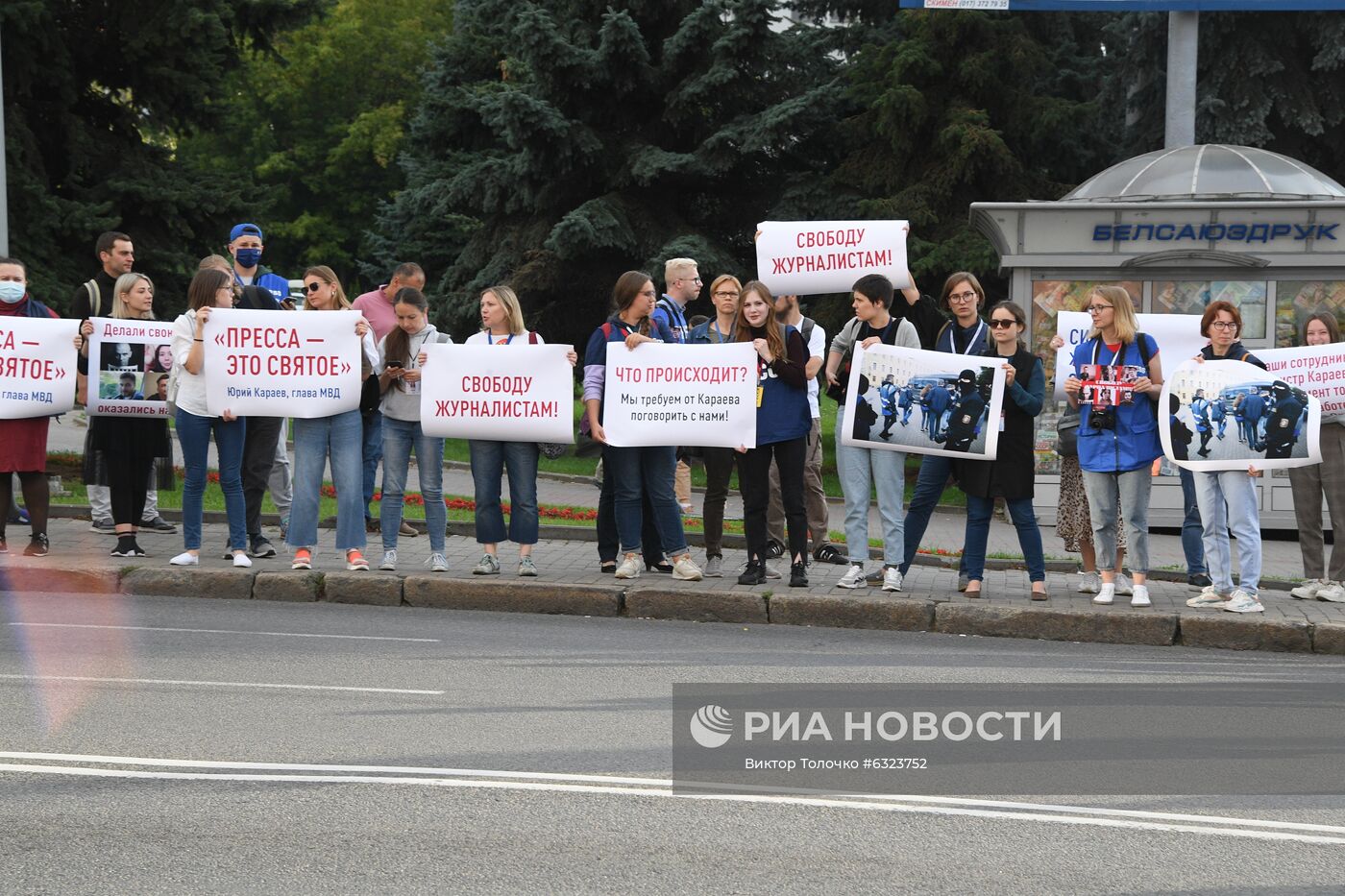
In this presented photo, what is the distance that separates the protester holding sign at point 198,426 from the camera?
11477 millimetres

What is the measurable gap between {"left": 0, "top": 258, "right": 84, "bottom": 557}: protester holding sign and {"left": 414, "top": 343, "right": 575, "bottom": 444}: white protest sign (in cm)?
285

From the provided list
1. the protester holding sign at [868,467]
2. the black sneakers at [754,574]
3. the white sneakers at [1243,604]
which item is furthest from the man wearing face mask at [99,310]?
the white sneakers at [1243,604]

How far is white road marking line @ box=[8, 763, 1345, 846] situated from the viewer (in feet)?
18.5

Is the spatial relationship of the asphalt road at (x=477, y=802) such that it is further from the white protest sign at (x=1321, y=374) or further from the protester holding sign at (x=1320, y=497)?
the white protest sign at (x=1321, y=374)

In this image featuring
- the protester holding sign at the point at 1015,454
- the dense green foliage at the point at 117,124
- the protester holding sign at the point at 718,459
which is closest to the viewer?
the protester holding sign at the point at 1015,454

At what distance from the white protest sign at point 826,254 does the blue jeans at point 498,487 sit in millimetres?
2292

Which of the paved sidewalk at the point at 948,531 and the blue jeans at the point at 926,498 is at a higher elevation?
the blue jeans at the point at 926,498

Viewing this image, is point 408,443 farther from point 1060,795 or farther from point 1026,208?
point 1026,208

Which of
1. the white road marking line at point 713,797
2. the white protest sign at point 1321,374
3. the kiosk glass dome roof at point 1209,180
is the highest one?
the kiosk glass dome roof at point 1209,180

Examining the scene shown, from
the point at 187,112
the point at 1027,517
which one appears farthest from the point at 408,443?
the point at 187,112

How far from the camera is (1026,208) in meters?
18.3

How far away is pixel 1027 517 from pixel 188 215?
494 inches

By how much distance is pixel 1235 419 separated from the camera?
1055 cm

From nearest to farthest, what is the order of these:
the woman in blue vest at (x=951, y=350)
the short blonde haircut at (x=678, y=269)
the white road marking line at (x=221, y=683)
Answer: the white road marking line at (x=221, y=683) → the woman in blue vest at (x=951, y=350) → the short blonde haircut at (x=678, y=269)
